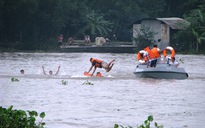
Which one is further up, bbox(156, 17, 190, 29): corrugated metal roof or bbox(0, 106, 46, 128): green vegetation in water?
bbox(156, 17, 190, 29): corrugated metal roof

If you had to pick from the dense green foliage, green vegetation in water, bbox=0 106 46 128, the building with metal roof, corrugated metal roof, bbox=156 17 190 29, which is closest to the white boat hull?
green vegetation in water, bbox=0 106 46 128

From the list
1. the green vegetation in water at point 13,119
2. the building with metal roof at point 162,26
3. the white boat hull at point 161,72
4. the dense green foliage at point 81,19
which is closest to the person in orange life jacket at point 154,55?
the white boat hull at point 161,72

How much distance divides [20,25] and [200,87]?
1531 inches

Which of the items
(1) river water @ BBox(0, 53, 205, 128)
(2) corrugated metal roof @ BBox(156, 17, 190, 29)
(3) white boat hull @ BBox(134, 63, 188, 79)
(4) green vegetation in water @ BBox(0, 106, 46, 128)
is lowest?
(1) river water @ BBox(0, 53, 205, 128)

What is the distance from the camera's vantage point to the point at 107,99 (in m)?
24.6

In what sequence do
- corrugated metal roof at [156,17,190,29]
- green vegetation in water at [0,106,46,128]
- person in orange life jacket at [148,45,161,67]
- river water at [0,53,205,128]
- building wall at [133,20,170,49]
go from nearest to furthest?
1. green vegetation in water at [0,106,46,128]
2. river water at [0,53,205,128]
3. person in orange life jacket at [148,45,161,67]
4. corrugated metal roof at [156,17,190,29]
5. building wall at [133,20,170,49]

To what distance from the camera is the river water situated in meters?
19.2

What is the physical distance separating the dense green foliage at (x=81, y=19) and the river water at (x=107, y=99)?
81.7ft

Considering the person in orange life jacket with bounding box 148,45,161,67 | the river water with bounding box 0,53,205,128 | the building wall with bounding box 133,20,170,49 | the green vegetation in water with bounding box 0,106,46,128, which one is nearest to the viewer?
the green vegetation in water with bounding box 0,106,46,128

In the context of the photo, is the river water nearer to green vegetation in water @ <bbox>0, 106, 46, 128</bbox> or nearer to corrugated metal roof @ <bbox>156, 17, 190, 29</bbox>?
green vegetation in water @ <bbox>0, 106, 46, 128</bbox>

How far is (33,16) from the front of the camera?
66750mm

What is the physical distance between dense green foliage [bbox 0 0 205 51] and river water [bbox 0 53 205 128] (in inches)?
981

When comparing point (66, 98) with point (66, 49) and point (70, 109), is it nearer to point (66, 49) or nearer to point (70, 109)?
point (70, 109)

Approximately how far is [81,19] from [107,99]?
4976cm
